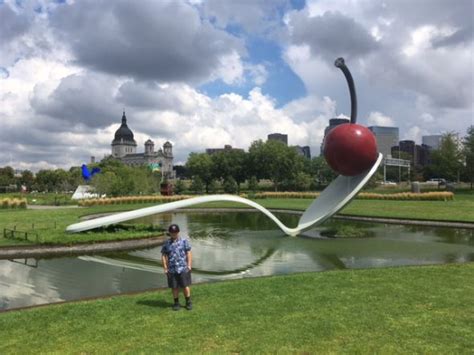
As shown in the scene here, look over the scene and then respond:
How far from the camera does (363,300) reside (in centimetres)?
789

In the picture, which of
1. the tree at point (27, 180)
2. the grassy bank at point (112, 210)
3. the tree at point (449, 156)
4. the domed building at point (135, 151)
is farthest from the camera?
the domed building at point (135, 151)

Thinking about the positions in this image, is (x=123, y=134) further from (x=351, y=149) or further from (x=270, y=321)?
(x=270, y=321)

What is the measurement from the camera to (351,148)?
1662cm

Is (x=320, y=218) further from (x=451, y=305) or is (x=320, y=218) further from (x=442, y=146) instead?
(x=442, y=146)

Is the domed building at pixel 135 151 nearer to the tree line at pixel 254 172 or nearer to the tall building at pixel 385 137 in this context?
the tree line at pixel 254 172

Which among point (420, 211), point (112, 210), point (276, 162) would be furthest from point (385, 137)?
point (112, 210)

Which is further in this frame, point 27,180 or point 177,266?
point 27,180

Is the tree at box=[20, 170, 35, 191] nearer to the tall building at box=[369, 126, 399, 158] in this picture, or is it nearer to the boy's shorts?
the tall building at box=[369, 126, 399, 158]

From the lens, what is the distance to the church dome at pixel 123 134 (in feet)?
601

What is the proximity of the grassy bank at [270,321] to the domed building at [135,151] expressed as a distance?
524 ft

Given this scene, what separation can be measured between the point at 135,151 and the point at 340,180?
17711 centimetres

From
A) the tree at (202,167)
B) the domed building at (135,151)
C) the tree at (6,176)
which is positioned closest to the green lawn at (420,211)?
the tree at (202,167)

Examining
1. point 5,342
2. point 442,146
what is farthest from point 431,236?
point 442,146

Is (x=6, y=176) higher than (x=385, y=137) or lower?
lower
